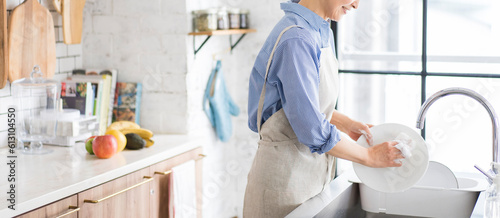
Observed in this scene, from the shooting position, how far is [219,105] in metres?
3.45

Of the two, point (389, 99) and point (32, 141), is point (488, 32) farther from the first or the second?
point (32, 141)

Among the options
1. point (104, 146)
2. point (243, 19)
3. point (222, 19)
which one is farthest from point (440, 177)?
point (243, 19)

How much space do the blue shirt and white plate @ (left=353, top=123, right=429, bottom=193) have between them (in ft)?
0.53

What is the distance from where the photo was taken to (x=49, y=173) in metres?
2.34

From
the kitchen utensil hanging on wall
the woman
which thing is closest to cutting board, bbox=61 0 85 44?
the kitchen utensil hanging on wall

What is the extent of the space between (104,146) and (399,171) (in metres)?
1.32

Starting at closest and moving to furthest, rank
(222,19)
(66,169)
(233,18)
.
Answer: (66,169), (222,19), (233,18)

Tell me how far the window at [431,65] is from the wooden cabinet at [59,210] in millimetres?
1886

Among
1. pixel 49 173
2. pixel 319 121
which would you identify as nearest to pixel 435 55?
pixel 319 121

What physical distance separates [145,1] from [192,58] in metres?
0.39

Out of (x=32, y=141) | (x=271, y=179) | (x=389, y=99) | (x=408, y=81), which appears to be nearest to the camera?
(x=271, y=179)

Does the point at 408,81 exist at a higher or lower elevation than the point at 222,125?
higher

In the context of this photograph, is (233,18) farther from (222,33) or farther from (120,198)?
(120,198)

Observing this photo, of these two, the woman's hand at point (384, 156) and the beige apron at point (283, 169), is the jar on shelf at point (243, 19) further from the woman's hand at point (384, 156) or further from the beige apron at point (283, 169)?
the woman's hand at point (384, 156)
